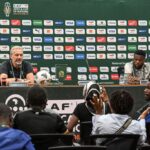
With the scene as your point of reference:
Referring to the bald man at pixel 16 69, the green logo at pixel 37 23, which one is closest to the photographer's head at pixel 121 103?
the bald man at pixel 16 69

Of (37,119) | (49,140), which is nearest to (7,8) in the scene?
(37,119)

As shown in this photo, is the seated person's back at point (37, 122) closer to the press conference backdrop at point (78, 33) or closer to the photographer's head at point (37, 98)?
the photographer's head at point (37, 98)

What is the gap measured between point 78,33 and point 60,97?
390 cm

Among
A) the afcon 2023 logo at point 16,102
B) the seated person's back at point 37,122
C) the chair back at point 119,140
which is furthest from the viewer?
the afcon 2023 logo at point 16,102

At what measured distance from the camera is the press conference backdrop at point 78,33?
11.2m

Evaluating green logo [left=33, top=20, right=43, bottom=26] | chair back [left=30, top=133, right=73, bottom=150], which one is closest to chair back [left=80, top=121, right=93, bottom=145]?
chair back [left=30, top=133, right=73, bottom=150]

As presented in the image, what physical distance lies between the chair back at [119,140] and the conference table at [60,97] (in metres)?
3.22

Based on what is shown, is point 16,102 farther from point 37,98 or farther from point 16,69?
point 37,98

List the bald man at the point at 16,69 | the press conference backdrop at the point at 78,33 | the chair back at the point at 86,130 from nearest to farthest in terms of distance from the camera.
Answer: the chair back at the point at 86,130 < the bald man at the point at 16,69 < the press conference backdrop at the point at 78,33

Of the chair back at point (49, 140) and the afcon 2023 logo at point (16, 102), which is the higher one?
the afcon 2023 logo at point (16, 102)

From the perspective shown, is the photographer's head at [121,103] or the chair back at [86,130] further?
the chair back at [86,130]

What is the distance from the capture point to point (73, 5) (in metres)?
11.4

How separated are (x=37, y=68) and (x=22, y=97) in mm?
3630

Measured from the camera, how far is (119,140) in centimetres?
436
